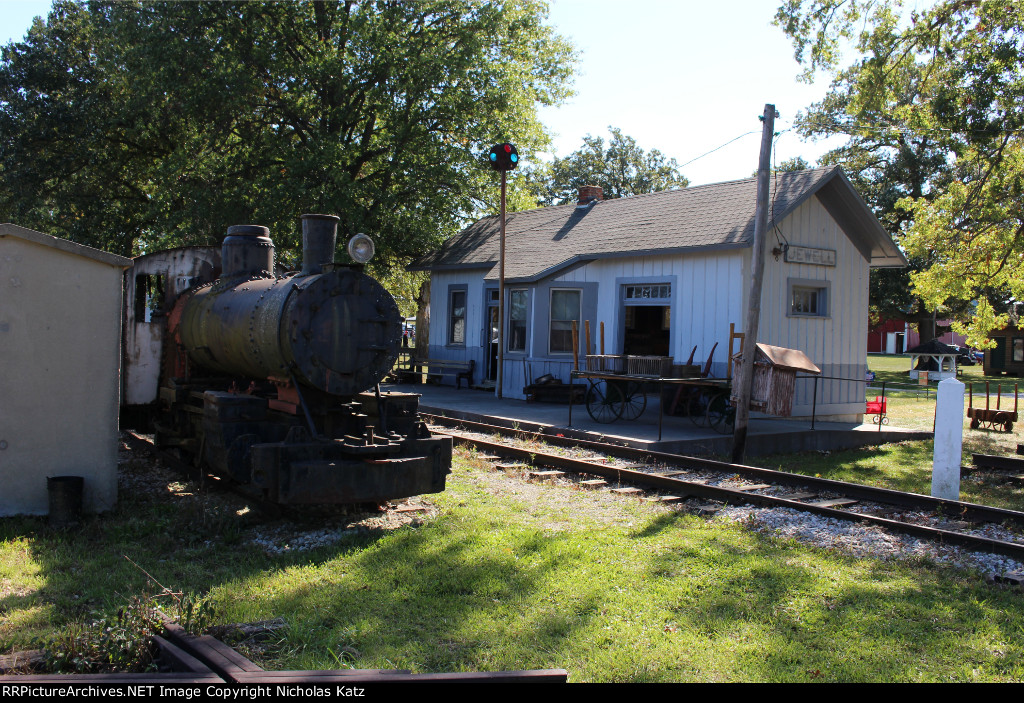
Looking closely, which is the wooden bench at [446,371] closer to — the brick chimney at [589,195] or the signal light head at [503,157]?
the signal light head at [503,157]

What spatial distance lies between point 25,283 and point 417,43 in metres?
16.3

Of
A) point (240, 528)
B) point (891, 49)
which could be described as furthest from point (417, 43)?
point (240, 528)

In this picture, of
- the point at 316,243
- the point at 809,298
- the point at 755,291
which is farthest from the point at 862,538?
the point at 809,298

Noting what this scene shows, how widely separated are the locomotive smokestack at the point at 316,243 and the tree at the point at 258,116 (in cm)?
1300

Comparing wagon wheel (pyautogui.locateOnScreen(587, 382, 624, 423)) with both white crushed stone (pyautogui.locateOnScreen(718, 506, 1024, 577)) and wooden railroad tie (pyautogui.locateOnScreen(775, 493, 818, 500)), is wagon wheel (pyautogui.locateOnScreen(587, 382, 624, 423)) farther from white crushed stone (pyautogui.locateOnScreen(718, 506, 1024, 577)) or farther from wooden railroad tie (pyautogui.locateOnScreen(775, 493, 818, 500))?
white crushed stone (pyautogui.locateOnScreen(718, 506, 1024, 577))

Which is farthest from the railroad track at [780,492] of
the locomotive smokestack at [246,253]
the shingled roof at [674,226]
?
the shingled roof at [674,226]

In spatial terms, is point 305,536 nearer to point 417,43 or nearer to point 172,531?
point 172,531

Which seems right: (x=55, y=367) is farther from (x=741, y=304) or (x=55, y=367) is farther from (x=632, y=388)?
(x=741, y=304)

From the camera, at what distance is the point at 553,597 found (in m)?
4.89

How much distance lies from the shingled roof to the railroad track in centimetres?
476

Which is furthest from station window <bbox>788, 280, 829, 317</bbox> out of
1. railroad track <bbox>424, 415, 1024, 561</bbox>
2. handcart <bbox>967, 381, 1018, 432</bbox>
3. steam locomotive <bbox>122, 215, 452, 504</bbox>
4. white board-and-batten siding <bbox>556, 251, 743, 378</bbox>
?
steam locomotive <bbox>122, 215, 452, 504</bbox>

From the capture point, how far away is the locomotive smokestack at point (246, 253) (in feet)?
27.2
